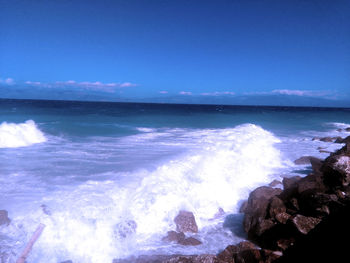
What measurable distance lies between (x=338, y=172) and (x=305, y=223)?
247 cm

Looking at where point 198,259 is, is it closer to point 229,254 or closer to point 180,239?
point 229,254

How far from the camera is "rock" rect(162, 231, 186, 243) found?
586 cm

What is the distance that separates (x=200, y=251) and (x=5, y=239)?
171 inches

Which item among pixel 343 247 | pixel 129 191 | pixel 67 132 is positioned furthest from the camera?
pixel 67 132

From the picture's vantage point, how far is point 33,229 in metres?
5.87

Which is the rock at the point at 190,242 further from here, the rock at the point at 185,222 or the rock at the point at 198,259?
the rock at the point at 198,259

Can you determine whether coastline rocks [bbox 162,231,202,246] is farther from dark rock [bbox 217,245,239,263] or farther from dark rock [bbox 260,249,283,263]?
dark rock [bbox 260,249,283,263]

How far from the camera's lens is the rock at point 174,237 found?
5.86 meters

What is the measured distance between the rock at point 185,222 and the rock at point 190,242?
455 mm

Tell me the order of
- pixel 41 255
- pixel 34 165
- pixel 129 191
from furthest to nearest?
pixel 34 165, pixel 129 191, pixel 41 255

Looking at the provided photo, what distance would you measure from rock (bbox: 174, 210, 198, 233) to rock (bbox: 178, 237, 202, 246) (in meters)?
0.46

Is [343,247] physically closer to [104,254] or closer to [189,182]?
[104,254]

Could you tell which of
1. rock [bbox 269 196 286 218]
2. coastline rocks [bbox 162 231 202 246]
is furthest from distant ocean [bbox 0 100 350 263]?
rock [bbox 269 196 286 218]

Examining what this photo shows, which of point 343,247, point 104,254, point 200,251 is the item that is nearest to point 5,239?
point 104,254
